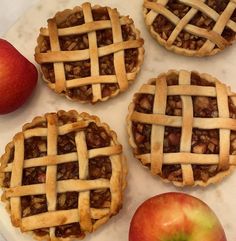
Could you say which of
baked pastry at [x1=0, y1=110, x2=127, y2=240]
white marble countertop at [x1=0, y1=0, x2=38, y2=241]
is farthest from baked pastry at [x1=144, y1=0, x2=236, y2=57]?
white marble countertop at [x1=0, y1=0, x2=38, y2=241]

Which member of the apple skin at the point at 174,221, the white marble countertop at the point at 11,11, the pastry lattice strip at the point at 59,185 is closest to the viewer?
the apple skin at the point at 174,221

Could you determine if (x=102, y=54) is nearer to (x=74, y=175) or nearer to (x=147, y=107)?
(x=147, y=107)

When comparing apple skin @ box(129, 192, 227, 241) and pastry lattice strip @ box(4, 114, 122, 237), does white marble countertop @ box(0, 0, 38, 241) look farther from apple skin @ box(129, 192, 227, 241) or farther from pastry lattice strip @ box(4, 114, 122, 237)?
apple skin @ box(129, 192, 227, 241)

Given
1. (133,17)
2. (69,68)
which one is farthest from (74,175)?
(133,17)

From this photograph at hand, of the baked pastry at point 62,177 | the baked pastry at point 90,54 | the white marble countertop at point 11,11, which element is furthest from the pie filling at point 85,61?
the white marble countertop at point 11,11

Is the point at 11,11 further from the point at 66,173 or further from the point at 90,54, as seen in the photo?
the point at 66,173

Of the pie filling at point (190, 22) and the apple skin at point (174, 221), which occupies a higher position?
the pie filling at point (190, 22)

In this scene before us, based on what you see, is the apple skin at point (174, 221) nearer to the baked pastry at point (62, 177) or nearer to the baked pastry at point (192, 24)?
the baked pastry at point (62, 177)
